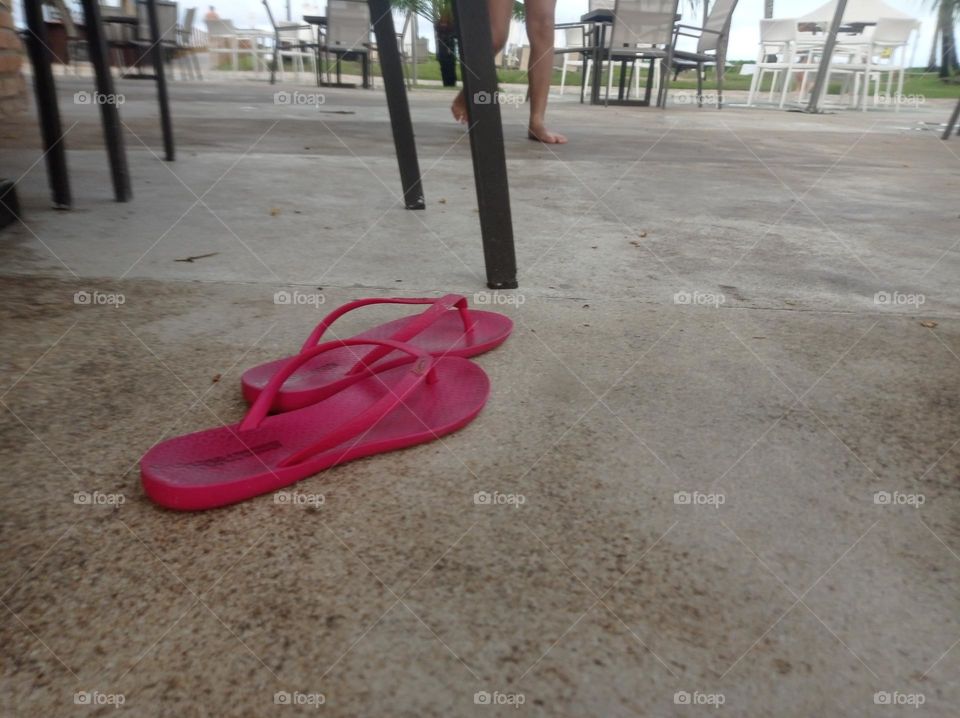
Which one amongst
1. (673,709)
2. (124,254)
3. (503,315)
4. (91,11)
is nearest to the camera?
(673,709)

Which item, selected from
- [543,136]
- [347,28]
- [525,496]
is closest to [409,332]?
[525,496]

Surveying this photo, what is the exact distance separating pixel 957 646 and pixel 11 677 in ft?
2.76

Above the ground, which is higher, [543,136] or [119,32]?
[119,32]

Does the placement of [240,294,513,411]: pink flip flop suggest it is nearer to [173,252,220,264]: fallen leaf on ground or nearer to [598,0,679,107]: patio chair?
[173,252,220,264]: fallen leaf on ground

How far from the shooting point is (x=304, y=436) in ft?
3.04

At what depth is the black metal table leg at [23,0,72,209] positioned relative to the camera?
6.06ft

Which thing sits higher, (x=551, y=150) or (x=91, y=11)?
(x=91, y=11)

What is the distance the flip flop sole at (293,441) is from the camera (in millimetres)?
793

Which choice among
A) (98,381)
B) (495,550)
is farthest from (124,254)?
(495,550)

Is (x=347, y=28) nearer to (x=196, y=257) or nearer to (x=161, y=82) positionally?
(x=161, y=82)

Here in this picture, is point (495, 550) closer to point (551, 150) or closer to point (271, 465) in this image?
point (271, 465)

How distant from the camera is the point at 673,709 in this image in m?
0.57

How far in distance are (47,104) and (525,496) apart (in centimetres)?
201

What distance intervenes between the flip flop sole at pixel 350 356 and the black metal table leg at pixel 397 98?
1.06 m
